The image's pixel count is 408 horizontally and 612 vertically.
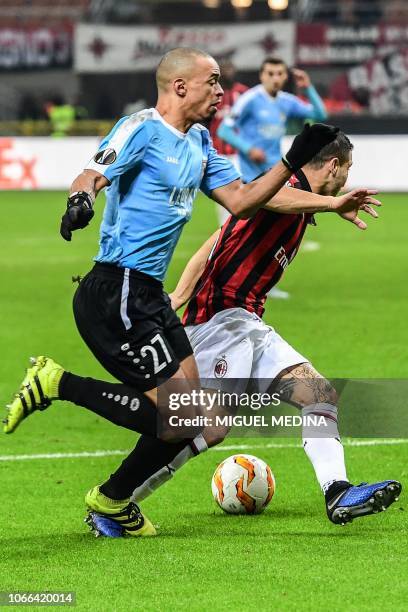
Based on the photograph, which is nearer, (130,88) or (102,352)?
(102,352)

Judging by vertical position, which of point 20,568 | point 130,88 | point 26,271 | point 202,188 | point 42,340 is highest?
point 202,188

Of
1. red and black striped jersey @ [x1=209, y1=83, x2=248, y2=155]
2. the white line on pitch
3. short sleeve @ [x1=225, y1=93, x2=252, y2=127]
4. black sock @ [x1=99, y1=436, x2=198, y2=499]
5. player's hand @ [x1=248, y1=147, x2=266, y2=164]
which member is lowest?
red and black striped jersey @ [x1=209, y1=83, x2=248, y2=155]

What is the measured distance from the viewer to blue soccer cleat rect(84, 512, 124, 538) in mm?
5875

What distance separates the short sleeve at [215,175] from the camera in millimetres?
5902

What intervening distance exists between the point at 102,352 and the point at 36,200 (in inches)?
848

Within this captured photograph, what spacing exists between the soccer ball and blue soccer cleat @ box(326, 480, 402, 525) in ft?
2.21

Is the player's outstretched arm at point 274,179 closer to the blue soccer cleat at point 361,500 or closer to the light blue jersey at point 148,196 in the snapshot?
the light blue jersey at point 148,196

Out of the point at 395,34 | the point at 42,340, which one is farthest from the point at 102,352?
the point at 395,34

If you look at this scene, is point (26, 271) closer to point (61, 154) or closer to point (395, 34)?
point (61, 154)

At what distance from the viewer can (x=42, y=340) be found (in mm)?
11625

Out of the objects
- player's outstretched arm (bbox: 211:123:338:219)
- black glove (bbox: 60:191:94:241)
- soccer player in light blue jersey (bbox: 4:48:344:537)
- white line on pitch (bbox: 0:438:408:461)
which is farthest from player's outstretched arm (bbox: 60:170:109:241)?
white line on pitch (bbox: 0:438:408:461)

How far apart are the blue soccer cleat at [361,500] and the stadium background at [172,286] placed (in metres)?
0.13

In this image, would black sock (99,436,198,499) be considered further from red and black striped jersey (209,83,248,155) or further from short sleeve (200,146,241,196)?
red and black striped jersey (209,83,248,155)

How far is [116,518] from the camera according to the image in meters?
5.86
